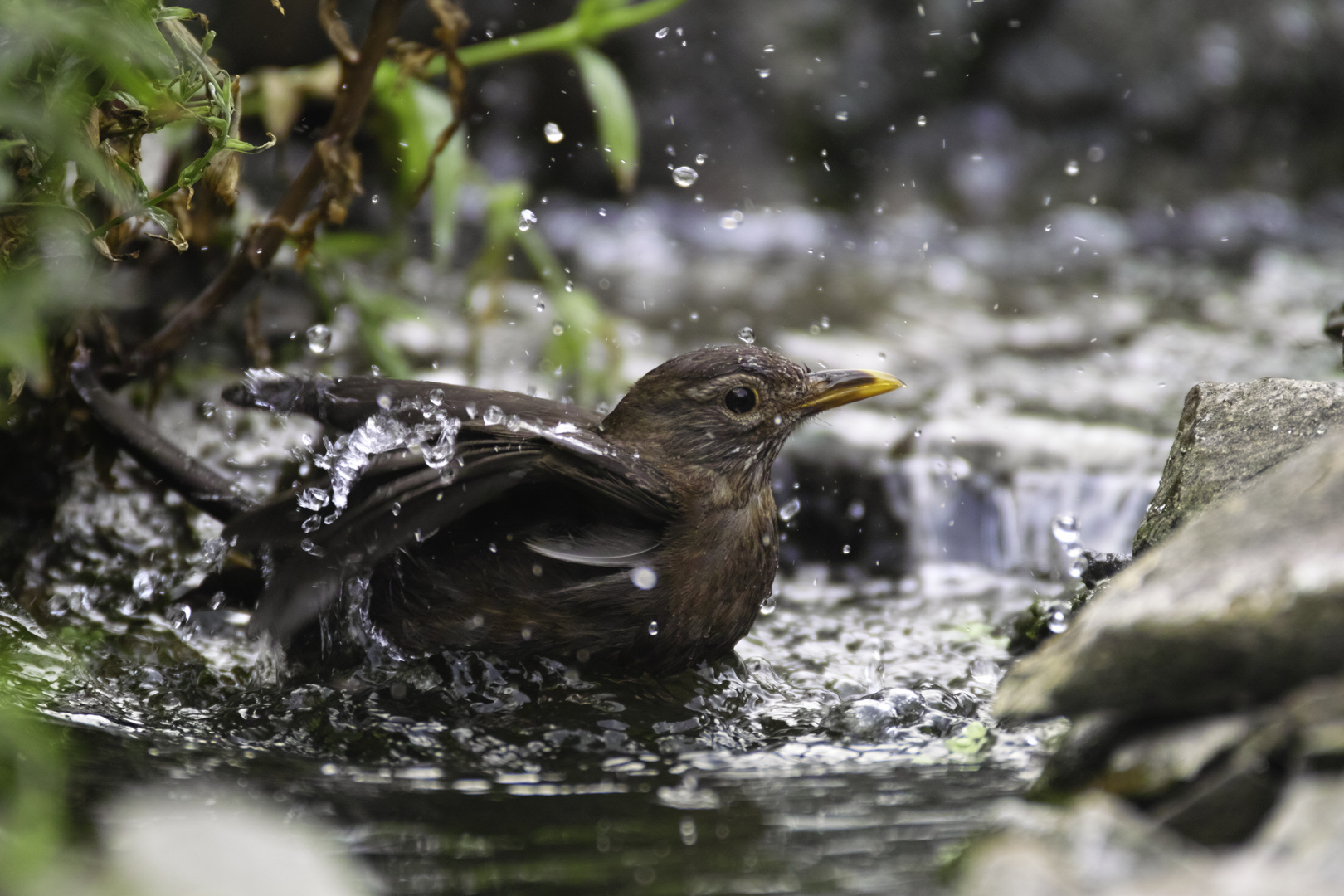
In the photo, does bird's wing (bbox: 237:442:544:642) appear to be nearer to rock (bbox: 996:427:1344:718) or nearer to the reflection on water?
the reflection on water

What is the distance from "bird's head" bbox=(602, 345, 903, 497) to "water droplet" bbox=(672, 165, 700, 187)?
15.8ft

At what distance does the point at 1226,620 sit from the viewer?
218 cm

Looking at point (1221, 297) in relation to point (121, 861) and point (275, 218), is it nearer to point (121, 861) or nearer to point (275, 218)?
point (275, 218)

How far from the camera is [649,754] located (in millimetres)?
3137

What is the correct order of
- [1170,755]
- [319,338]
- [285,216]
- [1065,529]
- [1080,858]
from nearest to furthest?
[1080,858] < [1170,755] < [285,216] < [319,338] < [1065,529]

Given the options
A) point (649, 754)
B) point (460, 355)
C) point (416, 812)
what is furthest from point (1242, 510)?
point (460, 355)

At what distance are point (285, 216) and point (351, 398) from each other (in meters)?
0.79

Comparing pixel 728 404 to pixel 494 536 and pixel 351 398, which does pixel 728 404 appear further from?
pixel 351 398

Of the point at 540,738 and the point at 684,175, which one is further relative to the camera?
the point at 684,175

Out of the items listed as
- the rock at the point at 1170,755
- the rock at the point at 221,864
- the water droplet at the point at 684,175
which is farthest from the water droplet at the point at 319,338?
the water droplet at the point at 684,175

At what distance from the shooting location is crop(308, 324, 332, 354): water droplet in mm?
5027

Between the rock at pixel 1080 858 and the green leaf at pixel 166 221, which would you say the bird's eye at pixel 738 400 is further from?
the rock at pixel 1080 858

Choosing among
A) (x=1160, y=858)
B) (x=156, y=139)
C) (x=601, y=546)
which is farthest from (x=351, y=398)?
(x=1160, y=858)

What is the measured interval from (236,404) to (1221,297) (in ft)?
21.3
